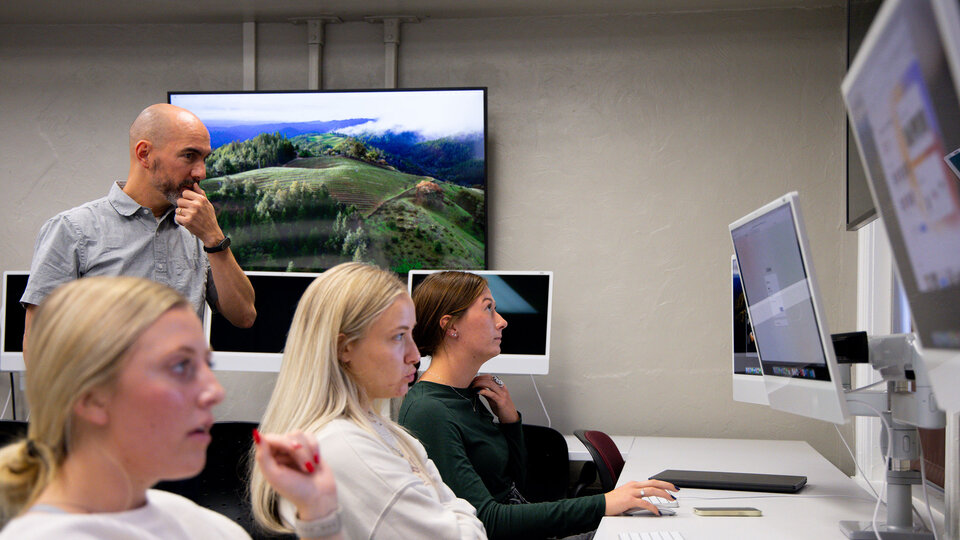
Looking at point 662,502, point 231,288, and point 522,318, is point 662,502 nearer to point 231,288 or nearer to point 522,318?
point 231,288

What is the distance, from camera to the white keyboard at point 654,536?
1.68 metres

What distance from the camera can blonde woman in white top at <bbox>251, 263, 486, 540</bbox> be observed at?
142 centimetres

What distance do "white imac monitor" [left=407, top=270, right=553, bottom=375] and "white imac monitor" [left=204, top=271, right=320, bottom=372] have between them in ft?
1.57

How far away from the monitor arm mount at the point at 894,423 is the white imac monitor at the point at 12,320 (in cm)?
324

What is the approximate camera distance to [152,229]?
207 centimetres

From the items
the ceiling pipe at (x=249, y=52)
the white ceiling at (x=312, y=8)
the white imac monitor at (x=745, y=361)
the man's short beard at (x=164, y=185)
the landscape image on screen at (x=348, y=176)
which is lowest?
the white imac monitor at (x=745, y=361)

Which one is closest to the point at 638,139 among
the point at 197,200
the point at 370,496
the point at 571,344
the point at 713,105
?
the point at 713,105

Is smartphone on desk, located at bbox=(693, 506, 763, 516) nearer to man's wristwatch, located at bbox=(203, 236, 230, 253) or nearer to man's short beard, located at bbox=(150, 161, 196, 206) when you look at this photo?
man's wristwatch, located at bbox=(203, 236, 230, 253)

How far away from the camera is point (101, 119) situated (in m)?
4.08

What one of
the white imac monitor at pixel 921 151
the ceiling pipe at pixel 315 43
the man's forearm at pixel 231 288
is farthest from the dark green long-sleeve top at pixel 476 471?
the ceiling pipe at pixel 315 43

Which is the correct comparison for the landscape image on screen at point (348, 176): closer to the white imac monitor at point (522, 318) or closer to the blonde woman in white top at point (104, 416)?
the white imac monitor at point (522, 318)

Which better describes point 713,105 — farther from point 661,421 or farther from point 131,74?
point 131,74

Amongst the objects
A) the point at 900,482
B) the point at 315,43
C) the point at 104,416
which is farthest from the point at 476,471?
the point at 315,43

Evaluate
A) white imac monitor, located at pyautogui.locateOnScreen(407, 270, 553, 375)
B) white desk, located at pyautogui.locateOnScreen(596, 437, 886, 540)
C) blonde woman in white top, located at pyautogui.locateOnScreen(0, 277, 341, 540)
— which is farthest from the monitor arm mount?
white imac monitor, located at pyautogui.locateOnScreen(407, 270, 553, 375)
